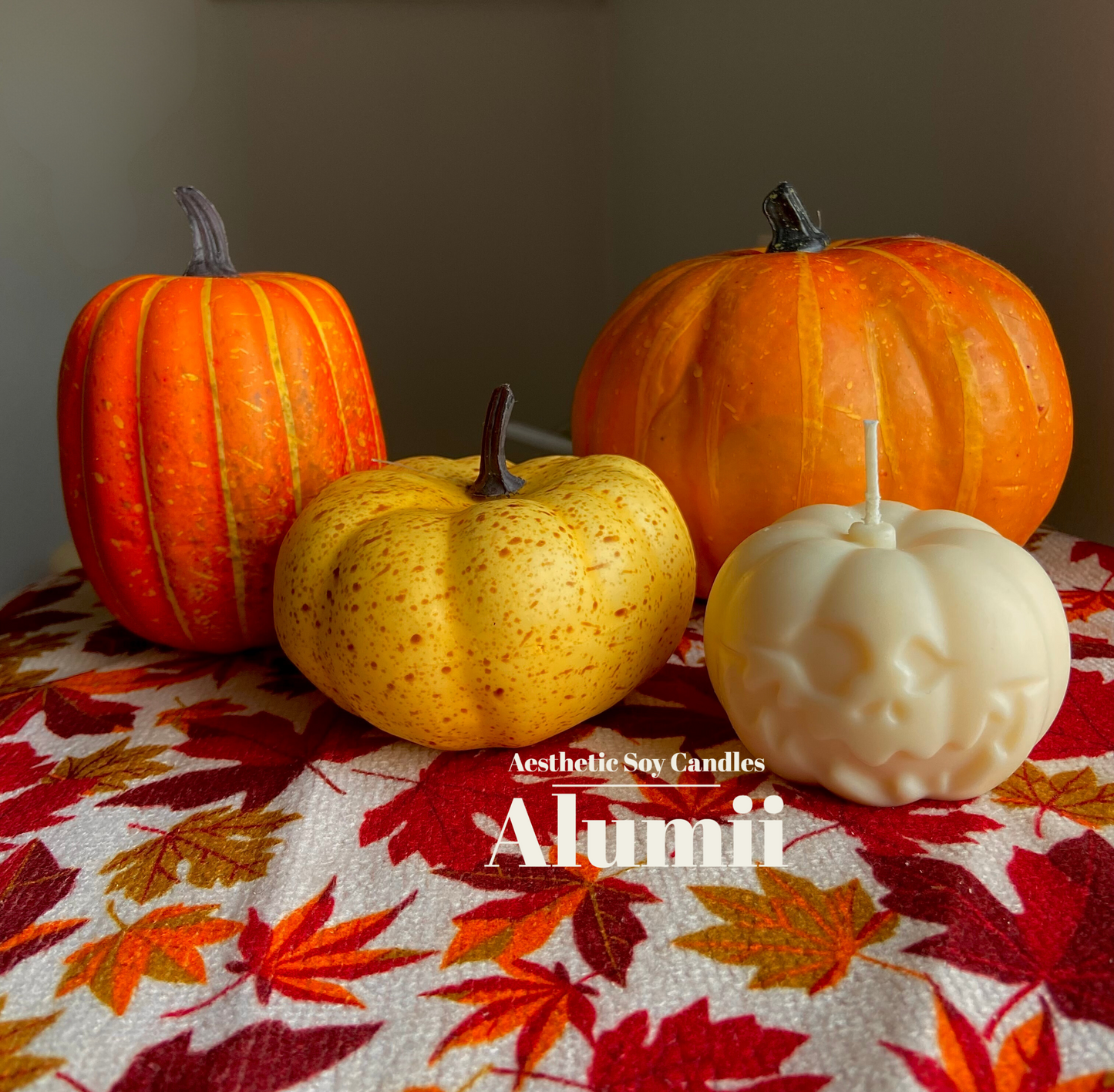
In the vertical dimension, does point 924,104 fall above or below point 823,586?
above

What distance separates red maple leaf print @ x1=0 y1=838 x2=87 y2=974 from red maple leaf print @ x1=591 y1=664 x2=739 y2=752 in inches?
14.1

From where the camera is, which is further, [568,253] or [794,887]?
[568,253]

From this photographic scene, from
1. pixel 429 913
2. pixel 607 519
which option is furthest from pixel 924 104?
pixel 429 913

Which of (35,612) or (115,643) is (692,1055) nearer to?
(115,643)

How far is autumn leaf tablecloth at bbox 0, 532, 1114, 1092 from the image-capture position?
45 cm

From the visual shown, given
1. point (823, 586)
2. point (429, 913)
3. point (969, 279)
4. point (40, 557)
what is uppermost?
point (969, 279)

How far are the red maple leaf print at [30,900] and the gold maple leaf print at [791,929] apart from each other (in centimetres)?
33

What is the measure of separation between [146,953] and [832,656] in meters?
0.39

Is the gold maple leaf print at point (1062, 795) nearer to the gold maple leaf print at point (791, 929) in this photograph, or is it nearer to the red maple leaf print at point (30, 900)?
the gold maple leaf print at point (791, 929)

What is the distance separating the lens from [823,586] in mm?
604

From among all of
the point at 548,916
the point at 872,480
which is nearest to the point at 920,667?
the point at 872,480

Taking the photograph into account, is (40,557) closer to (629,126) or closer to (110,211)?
(110,211)

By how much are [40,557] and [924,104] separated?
125 cm

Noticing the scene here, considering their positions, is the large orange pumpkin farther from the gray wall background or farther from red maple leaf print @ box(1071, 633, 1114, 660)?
the gray wall background
